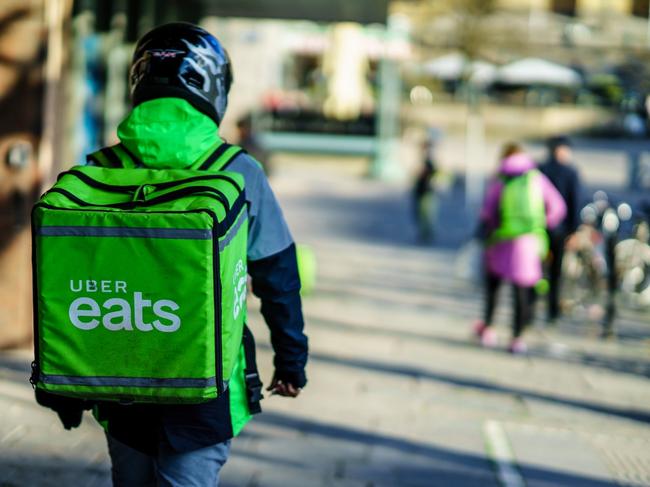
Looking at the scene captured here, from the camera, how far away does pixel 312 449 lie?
5.32 m

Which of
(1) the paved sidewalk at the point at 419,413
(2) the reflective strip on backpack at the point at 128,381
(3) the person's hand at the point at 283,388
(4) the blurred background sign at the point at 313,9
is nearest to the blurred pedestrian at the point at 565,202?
(1) the paved sidewalk at the point at 419,413

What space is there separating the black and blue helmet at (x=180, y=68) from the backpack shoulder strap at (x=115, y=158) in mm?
137

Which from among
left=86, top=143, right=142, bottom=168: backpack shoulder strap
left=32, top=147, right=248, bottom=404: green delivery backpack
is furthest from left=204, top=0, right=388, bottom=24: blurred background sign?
left=32, top=147, right=248, bottom=404: green delivery backpack

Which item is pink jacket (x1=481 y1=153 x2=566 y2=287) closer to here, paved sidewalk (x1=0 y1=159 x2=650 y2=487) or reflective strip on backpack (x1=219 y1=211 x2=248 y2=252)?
paved sidewalk (x1=0 y1=159 x2=650 y2=487)

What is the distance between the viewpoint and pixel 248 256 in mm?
2682

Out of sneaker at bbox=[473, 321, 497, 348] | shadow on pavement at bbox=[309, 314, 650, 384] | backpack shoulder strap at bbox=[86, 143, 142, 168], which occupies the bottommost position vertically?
shadow on pavement at bbox=[309, 314, 650, 384]

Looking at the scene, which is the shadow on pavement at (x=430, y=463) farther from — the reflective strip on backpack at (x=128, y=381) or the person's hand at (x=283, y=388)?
the reflective strip on backpack at (x=128, y=381)

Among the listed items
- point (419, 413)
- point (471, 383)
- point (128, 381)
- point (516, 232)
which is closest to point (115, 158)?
point (128, 381)

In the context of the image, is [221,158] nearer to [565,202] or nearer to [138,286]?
[138,286]

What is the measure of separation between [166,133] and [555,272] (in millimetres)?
7451

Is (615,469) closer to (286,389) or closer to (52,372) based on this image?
(286,389)

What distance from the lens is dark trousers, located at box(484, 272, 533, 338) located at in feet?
26.6

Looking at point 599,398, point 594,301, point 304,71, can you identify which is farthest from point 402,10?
point 599,398

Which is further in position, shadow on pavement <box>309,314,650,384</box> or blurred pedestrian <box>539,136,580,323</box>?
blurred pedestrian <box>539,136,580,323</box>
